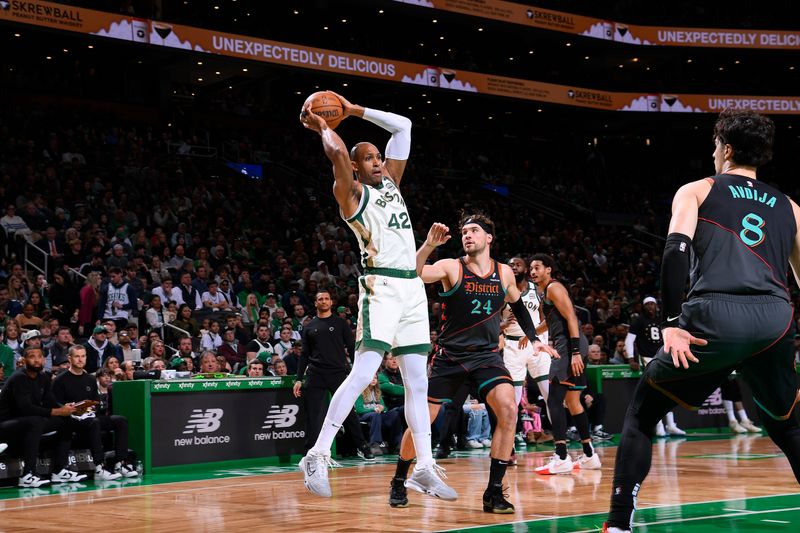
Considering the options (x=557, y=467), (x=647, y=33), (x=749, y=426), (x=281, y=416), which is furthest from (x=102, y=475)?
(x=647, y=33)

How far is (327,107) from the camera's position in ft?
22.9

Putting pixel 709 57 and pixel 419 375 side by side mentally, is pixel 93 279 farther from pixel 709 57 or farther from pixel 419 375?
pixel 709 57

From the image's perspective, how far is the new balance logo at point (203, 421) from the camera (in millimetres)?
12039

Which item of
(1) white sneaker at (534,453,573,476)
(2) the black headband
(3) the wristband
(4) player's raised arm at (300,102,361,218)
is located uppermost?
(4) player's raised arm at (300,102,361,218)

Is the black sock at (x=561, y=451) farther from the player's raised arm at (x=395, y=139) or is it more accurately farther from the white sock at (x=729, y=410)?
the white sock at (x=729, y=410)

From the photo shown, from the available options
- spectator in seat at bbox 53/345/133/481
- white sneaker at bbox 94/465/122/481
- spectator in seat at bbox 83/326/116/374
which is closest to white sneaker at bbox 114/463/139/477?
spectator in seat at bbox 53/345/133/481

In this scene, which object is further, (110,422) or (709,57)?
(709,57)

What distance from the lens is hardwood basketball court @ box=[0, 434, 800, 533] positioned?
6344 millimetres

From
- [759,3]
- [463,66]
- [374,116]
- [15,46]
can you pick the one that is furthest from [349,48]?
[374,116]

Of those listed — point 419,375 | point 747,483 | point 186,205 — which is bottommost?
point 747,483

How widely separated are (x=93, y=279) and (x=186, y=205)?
5990 millimetres

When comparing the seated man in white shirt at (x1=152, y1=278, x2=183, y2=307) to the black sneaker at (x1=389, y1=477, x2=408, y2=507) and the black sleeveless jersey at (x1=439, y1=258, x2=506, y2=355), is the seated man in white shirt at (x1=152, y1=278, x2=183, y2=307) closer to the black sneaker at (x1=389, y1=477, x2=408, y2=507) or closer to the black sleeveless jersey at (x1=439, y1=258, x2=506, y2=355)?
the black sleeveless jersey at (x1=439, y1=258, x2=506, y2=355)

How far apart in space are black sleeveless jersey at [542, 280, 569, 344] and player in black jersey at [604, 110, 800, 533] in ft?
17.9

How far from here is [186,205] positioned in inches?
874
